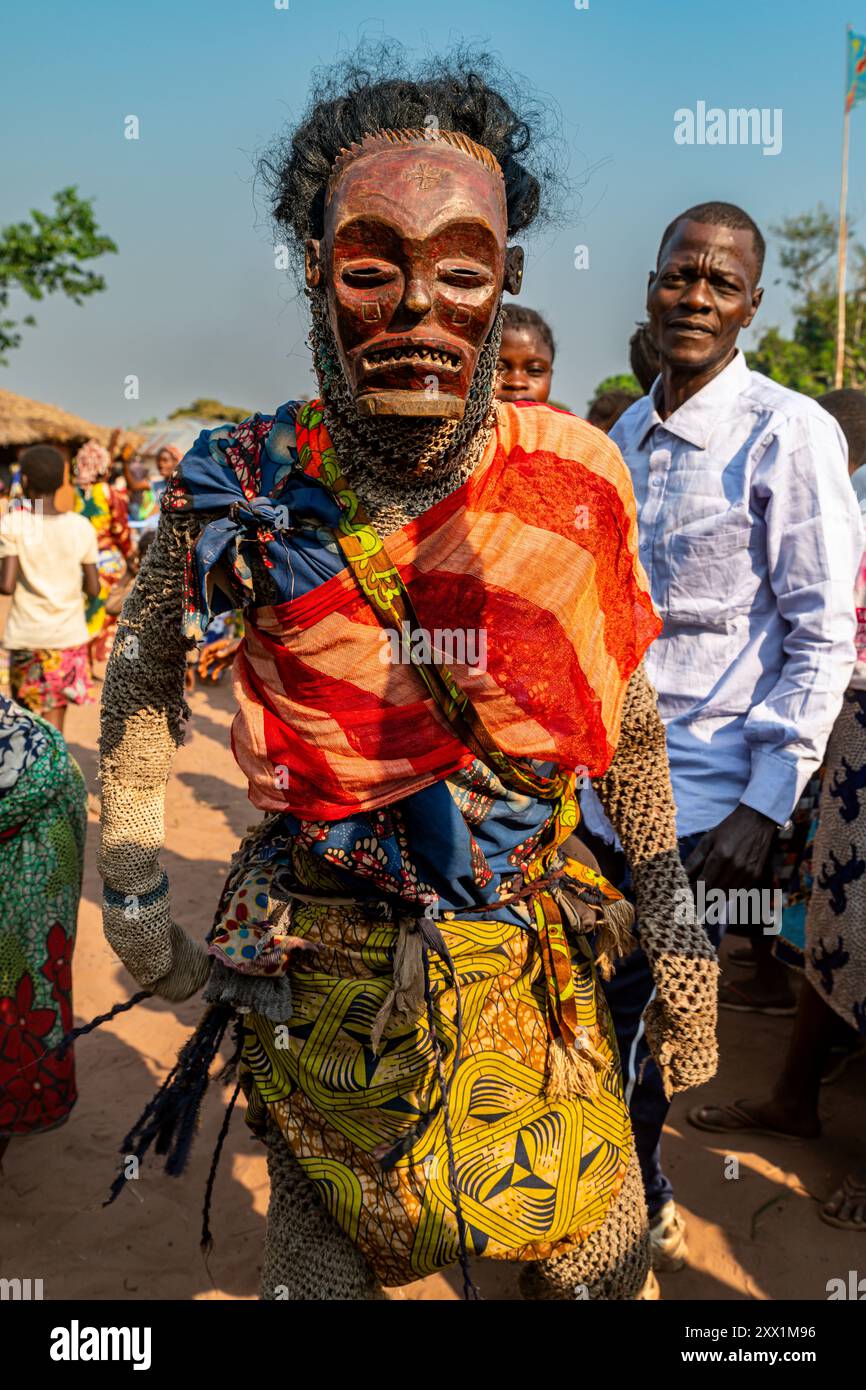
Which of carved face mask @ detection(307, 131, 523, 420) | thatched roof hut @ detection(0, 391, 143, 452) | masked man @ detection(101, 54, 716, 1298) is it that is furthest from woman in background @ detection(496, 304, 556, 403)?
thatched roof hut @ detection(0, 391, 143, 452)

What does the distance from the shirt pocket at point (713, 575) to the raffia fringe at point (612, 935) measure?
2.83 feet

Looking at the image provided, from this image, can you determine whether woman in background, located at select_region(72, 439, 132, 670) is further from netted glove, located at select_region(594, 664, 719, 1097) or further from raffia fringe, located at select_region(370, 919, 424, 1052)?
raffia fringe, located at select_region(370, 919, 424, 1052)

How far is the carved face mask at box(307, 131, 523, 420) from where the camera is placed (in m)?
1.47

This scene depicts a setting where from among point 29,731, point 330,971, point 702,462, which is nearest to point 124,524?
point 29,731

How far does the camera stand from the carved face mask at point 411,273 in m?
1.47

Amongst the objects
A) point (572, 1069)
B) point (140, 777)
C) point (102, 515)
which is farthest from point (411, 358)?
point (102, 515)

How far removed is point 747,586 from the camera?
8.16 ft

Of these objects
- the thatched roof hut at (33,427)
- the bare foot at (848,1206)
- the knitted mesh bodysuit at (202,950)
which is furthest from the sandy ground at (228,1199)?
the thatched roof hut at (33,427)

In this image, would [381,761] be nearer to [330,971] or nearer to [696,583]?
[330,971]

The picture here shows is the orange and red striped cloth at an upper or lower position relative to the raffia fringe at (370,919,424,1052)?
→ upper

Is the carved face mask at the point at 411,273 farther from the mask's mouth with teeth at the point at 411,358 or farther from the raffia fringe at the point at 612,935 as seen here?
the raffia fringe at the point at 612,935

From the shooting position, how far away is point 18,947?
9.72 ft

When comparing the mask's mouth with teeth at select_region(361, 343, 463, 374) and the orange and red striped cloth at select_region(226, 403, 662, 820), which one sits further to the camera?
the orange and red striped cloth at select_region(226, 403, 662, 820)

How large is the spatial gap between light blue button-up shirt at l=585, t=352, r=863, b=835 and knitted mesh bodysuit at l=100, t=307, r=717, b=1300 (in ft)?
1.73
